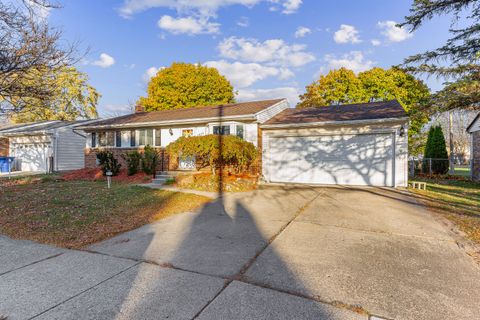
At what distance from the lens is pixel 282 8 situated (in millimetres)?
11891

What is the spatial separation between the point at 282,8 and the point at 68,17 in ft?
28.7

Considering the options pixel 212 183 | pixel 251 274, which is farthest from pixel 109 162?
pixel 251 274

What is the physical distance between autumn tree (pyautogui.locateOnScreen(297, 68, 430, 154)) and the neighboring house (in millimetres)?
8891

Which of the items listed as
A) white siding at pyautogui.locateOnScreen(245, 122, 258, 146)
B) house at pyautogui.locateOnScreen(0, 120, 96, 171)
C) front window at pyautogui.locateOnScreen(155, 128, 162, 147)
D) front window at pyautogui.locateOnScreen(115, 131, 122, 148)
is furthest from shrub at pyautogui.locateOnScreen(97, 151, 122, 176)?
white siding at pyautogui.locateOnScreen(245, 122, 258, 146)

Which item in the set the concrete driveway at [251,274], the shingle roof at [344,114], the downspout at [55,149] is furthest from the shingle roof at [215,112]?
the concrete driveway at [251,274]

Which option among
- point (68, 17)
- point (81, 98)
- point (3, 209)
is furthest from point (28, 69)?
point (81, 98)

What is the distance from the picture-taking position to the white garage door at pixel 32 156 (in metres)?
18.7

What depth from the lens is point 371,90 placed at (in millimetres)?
20969

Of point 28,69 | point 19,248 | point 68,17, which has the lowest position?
point 19,248

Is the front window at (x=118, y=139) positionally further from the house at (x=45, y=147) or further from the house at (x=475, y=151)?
the house at (x=475, y=151)

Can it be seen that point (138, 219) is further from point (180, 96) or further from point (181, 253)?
point (180, 96)

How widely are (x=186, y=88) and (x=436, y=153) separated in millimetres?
22658

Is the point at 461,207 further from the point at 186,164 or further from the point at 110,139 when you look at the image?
the point at 110,139

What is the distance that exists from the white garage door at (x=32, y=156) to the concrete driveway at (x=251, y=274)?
17451 mm
